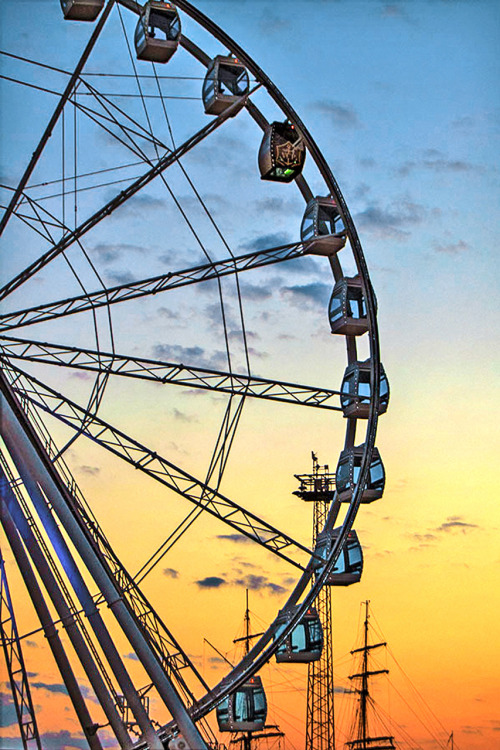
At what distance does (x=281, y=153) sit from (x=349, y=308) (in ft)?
12.5

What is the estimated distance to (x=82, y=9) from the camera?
989 inches

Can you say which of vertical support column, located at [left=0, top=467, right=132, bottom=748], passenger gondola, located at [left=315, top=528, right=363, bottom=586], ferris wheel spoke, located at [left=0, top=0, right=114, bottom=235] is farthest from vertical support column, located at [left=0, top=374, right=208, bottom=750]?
passenger gondola, located at [left=315, top=528, right=363, bottom=586]

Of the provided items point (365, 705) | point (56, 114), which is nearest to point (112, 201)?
point (56, 114)

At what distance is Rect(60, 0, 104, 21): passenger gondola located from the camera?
82.0ft

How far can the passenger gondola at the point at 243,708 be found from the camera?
25.5m

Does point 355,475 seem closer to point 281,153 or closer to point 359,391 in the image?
point 359,391

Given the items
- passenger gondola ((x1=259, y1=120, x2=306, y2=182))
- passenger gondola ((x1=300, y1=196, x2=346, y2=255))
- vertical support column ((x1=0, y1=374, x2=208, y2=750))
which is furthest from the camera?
passenger gondola ((x1=300, y1=196, x2=346, y2=255))

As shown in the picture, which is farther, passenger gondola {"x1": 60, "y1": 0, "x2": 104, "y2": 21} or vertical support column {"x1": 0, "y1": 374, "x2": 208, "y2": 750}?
passenger gondola {"x1": 60, "y1": 0, "x2": 104, "y2": 21}

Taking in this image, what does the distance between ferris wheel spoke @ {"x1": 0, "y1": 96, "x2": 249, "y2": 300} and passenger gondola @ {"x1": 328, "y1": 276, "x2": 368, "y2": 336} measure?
Answer: 464 centimetres

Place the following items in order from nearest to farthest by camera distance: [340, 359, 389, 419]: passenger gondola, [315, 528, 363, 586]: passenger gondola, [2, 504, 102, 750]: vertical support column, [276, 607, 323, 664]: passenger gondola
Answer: [2, 504, 102, 750]: vertical support column
[276, 607, 323, 664]: passenger gondola
[315, 528, 363, 586]: passenger gondola
[340, 359, 389, 419]: passenger gondola

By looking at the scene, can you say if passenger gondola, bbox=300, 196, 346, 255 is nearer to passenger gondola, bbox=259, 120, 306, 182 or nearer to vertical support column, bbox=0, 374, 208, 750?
passenger gondola, bbox=259, 120, 306, 182

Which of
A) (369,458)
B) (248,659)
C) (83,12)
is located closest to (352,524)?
(369,458)

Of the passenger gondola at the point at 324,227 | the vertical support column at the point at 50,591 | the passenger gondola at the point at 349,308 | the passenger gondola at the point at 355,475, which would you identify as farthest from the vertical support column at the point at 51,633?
the passenger gondola at the point at 324,227

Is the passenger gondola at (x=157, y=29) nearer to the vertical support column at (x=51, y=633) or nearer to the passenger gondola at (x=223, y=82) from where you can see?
the passenger gondola at (x=223, y=82)
